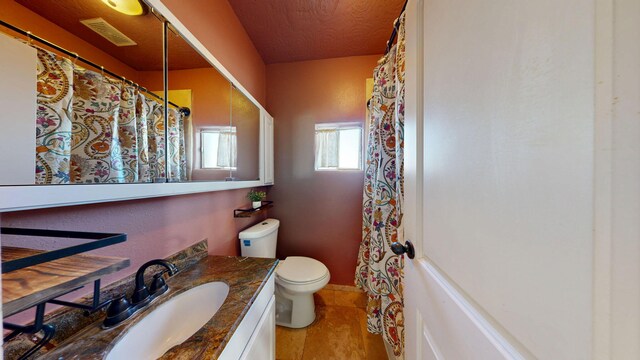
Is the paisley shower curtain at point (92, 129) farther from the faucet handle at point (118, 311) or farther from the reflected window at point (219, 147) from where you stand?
the faucet handle at point (118, 311)

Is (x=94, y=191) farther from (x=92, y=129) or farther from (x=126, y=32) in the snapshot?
(x=126, y=32)

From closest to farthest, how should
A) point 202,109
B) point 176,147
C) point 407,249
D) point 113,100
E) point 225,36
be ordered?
point 113,100 → point 407,249 → point 176,147 → point 202,109 → point 225,36

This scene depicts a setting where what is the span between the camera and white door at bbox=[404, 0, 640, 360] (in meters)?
0.21

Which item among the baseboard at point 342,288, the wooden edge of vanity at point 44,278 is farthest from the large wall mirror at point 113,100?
the baseboard at point 342,288

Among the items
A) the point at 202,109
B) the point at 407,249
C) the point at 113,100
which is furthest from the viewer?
the point at 202,109

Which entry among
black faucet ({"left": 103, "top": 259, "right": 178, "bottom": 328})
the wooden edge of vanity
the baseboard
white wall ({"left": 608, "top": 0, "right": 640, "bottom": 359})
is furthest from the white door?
the baseboard

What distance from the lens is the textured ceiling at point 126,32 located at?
1.59 feet

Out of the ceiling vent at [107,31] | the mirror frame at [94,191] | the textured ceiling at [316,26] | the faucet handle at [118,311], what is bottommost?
the faucet handle at [118,311]

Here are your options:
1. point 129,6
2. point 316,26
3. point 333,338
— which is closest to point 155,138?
point 129,6

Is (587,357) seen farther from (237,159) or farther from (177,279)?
(237,159)

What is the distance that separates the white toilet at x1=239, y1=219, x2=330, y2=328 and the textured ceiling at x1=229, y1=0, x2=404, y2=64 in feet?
5.18

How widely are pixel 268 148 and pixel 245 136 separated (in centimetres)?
43

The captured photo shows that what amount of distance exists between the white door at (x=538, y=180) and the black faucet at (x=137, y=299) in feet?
3.03

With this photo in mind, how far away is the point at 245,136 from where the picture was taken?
141cm
